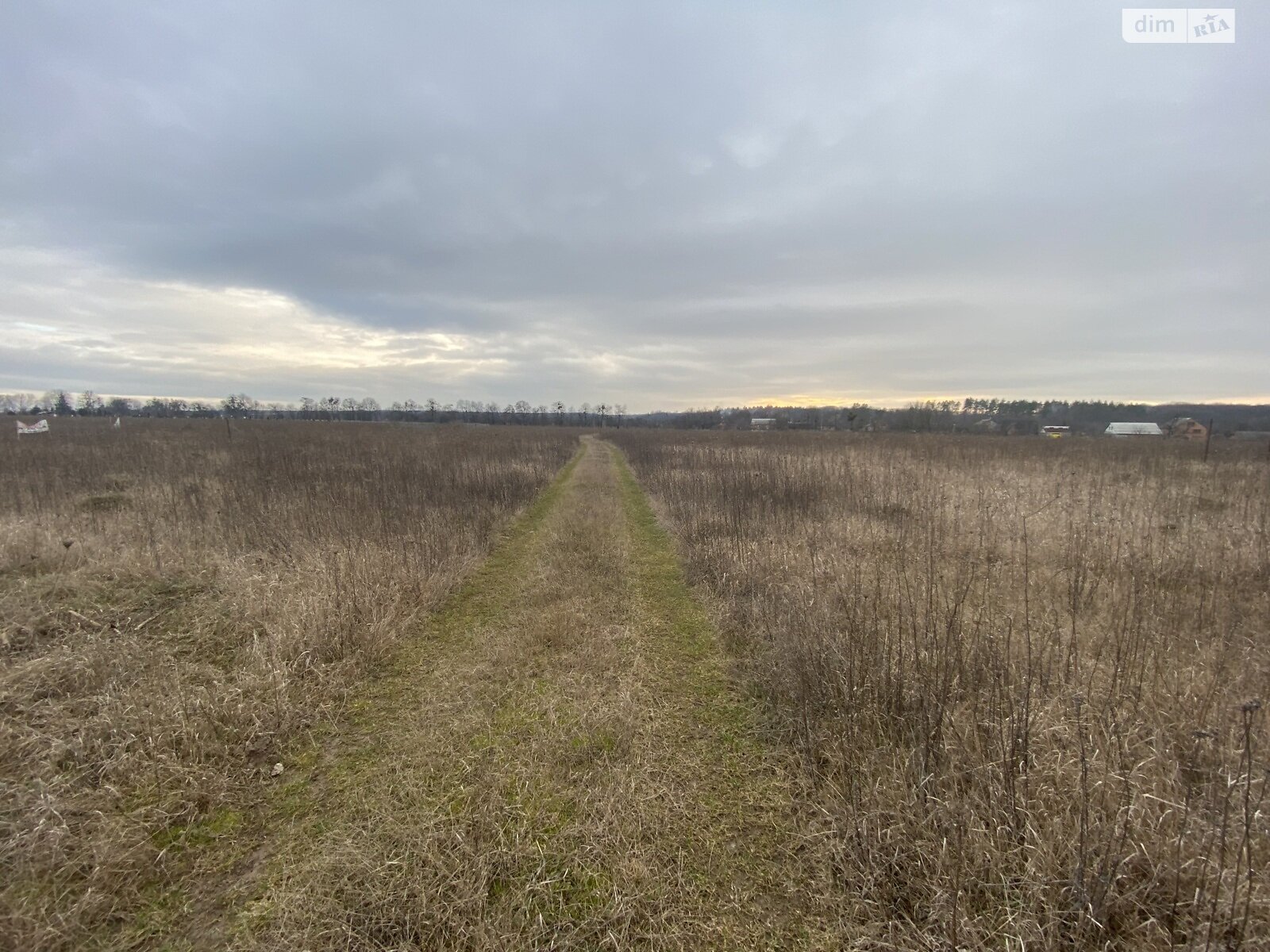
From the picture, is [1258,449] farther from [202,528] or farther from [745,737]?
[202,528]

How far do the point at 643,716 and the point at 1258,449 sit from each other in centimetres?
4233

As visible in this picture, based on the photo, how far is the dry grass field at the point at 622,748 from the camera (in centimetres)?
216

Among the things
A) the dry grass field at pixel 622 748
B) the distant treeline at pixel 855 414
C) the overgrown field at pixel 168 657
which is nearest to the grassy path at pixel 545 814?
the dry grass field at pixel 622 748

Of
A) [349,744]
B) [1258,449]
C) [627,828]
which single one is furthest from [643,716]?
[1258,449]

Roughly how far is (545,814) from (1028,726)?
281 cm

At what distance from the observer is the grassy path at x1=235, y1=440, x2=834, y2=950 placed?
2184 millimetres

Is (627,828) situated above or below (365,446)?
below

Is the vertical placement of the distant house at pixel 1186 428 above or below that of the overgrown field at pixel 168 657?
above

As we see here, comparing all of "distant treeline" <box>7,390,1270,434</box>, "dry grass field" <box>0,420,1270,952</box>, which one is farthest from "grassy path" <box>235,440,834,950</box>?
"distant treeline" <box>7,390,1270,434</box>

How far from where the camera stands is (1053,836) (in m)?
2.27

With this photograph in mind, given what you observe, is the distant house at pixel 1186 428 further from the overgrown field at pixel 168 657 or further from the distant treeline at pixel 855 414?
the overgrown field at pixel 168 657

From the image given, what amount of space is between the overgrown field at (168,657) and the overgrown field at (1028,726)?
3.49 metres

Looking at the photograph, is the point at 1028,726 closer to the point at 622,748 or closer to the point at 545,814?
the point at 622,748

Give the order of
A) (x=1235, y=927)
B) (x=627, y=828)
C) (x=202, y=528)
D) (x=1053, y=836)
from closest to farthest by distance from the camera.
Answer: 1. (x=1235, y=927)
2. (x=1053, y=836)
3. (x=627, y=828)
4. (x=202, y=528)
